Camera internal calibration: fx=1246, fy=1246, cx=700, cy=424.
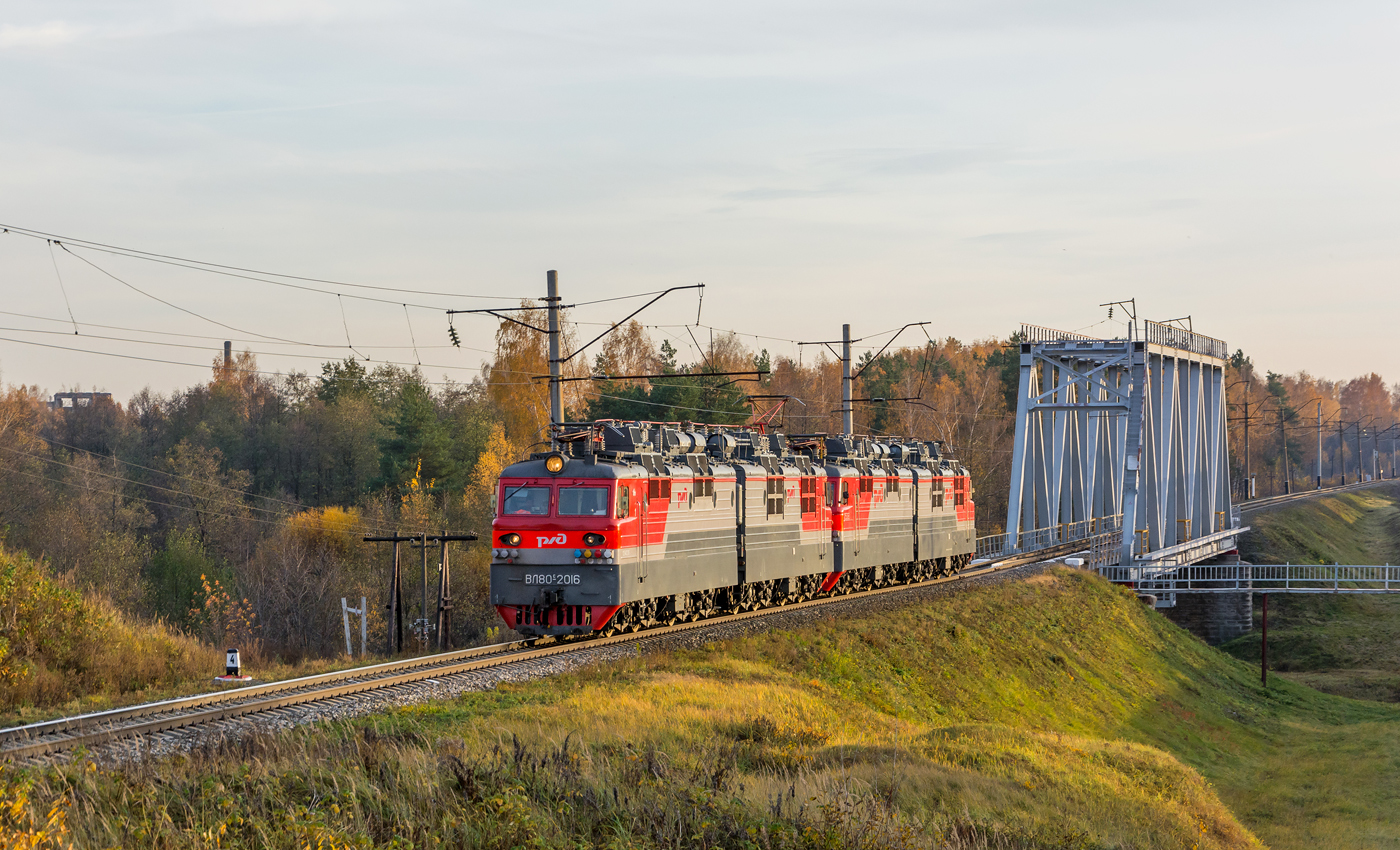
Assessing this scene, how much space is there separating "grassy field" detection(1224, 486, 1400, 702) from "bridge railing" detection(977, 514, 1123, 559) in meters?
10.5

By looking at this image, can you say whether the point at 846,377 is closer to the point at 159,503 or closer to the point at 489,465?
the point at 489,465

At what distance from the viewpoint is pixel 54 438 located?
352 feet

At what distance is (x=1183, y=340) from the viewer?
85125 millimetres

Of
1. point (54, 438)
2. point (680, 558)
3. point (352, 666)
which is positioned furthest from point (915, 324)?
point (54, 438)

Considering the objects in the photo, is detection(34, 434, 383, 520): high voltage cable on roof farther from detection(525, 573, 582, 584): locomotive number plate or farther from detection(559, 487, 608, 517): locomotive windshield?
detection(559, 487, 608, 517): locomotive windshield

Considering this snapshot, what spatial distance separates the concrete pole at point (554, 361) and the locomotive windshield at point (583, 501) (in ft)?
8.22

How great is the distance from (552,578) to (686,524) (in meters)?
4.58

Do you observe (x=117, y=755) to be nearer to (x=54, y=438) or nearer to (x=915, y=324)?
(x=915, y=324)

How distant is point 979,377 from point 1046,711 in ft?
337

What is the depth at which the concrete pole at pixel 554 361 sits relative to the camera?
28702 mm

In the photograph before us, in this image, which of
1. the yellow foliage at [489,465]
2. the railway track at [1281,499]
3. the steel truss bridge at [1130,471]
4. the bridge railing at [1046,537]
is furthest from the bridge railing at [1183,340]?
the yellow foliage at [489,465]

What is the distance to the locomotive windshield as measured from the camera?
83.3 feet

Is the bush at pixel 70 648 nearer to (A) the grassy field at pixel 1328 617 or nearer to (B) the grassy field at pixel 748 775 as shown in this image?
(B) the grassy field at pixel 748 775

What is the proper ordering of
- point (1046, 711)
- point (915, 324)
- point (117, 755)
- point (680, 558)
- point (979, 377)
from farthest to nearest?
point (979, 377) → point (915, 324) → point (1046, 711) → point (680, 558) → point (117, 755)
